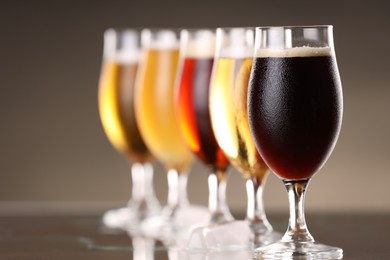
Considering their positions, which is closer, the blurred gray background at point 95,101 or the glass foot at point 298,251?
the glass foot at point 298,251

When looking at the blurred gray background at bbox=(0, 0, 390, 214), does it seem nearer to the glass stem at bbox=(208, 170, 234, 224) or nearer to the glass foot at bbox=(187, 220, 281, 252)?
the glass stem at bbox=(208, 170, 234, 224)

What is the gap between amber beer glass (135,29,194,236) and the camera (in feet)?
5.98

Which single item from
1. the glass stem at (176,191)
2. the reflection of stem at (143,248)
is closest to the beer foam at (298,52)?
the reflection of stem at (143,248)

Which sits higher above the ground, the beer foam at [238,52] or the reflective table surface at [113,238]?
the beer foam at [238,52]

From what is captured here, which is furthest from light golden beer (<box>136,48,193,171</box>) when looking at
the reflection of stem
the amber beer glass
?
the reflection of stem

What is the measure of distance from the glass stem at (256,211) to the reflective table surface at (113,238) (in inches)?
3.8

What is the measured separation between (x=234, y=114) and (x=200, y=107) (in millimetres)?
179

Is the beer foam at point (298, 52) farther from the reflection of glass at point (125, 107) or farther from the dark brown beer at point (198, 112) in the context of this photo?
the reflection of glass at point (125, 107)

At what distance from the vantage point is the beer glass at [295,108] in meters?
1.24

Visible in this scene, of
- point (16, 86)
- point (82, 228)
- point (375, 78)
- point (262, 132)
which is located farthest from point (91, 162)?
point (262, 132)

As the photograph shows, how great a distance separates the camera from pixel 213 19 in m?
3.33

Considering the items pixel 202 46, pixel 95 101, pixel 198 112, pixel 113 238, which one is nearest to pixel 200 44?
pixel 202 46

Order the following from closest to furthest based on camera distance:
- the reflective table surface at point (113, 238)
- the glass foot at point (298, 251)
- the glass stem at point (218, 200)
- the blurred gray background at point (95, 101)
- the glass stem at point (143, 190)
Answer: the glass foot at point (298, 251) < the reflective table surface at point (113, 238) < the glass stem at point (218, 200) < the glass stem at point (143, 190) < the blurred gray background at point (95, 101)

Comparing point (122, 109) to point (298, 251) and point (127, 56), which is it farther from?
point (298, 251)
